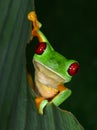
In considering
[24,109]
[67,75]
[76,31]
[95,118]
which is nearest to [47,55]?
[67,75]

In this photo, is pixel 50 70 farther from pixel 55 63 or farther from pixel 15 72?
pixel 15 72

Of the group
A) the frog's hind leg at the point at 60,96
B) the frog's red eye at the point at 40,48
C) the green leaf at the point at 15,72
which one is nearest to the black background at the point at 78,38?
the frog's hind leg at the point at 60,96

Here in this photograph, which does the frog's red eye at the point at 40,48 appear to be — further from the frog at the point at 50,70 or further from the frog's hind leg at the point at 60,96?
the frog's hind leg at the point at 60,96

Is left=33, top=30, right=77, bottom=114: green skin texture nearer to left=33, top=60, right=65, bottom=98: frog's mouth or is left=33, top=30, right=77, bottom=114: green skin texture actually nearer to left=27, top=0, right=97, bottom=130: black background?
left=33, top=60, right=65, bottom=98: frog's mouth

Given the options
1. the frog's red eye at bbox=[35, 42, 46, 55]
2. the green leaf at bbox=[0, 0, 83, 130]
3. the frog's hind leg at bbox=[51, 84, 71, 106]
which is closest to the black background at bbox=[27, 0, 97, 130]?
the frog's hind leg at bbox=[51, 84, 71, 106]

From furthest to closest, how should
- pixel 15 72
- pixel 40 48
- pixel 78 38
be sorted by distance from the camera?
1. pixel 78 38
2. pixel 40 48
3. pixel 15 72

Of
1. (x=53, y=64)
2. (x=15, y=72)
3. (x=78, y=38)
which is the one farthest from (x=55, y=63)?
(x=78, y=38)

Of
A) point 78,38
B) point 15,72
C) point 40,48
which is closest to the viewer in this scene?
point 15,72
